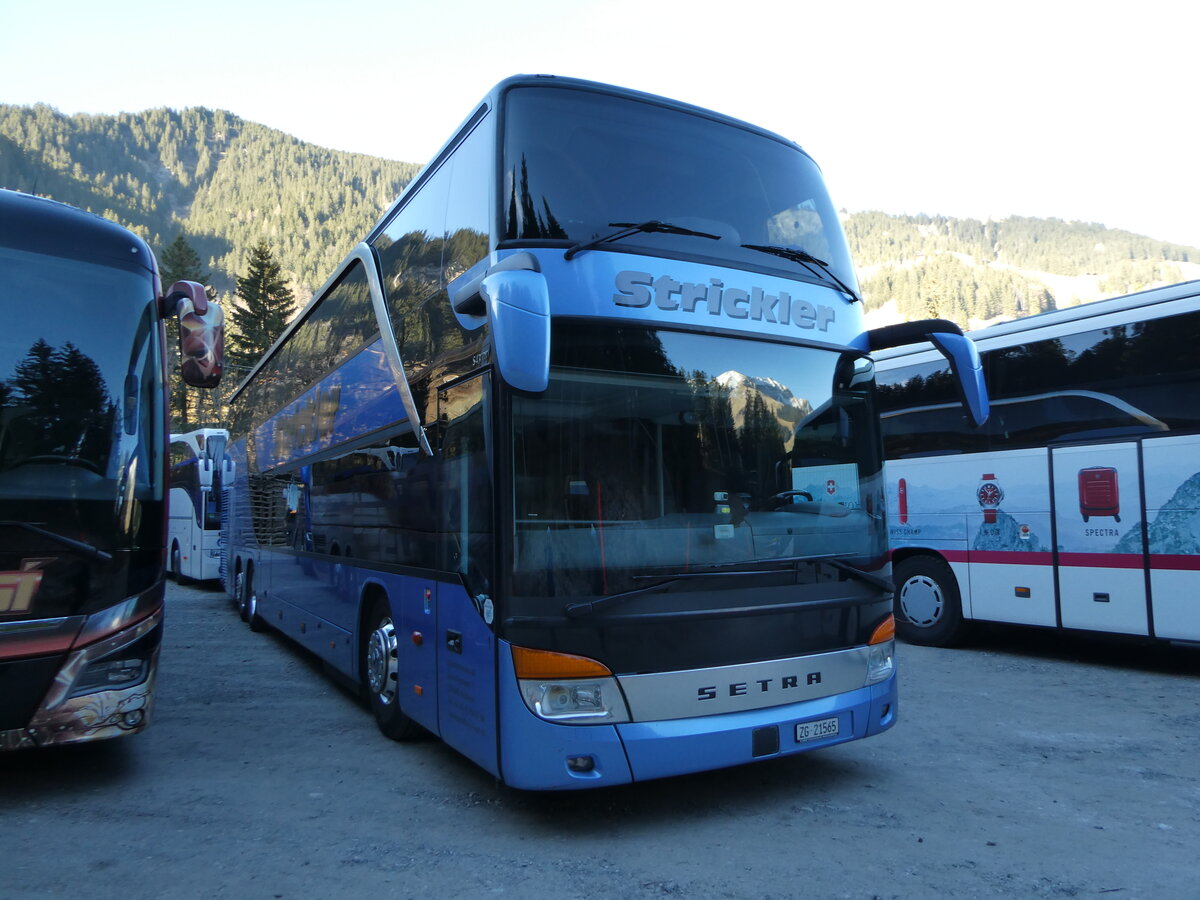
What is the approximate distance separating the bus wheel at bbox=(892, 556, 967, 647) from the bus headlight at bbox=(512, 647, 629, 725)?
22.7ft

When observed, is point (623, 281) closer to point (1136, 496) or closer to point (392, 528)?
point (392, 528)

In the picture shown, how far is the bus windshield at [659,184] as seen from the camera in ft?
16.1

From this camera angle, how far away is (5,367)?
5250 millimetres

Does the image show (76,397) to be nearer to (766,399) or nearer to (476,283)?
(476,283)

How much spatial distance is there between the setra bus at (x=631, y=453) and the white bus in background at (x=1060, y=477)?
157 inches

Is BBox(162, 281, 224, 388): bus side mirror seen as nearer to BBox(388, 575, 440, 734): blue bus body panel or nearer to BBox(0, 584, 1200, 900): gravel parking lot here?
BBox(388, 575, 440, 734): blue bus body panel

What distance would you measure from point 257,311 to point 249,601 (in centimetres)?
5061

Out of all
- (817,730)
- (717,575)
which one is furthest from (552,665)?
(817,730)

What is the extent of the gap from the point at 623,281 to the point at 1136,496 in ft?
20.2

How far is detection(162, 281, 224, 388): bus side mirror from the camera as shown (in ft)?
19.4

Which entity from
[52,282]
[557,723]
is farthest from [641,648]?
[52,282]

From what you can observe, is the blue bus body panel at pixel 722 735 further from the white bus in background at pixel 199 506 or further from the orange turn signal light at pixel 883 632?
the white bus in background at pixel 199 506

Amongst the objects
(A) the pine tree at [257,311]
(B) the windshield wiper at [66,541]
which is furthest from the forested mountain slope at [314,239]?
(B) the windshield wiper at [66,541]

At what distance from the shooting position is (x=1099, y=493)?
8.82m
